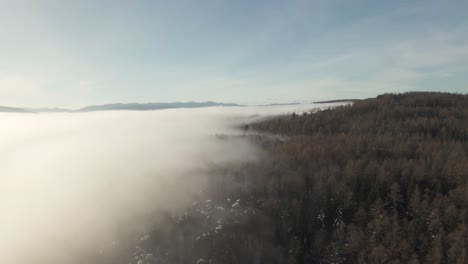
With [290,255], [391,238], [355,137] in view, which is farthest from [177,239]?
[355,137]

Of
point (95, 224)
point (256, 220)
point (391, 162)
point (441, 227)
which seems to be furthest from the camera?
point (95, 224)

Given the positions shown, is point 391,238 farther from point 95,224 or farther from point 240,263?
point 95,224

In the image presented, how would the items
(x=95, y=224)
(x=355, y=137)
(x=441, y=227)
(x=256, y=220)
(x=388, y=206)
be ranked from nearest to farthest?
(x=441, y=227), (x=388, y=206), (x=256, y=220), (x=95, y=224), (x=355, y=137)

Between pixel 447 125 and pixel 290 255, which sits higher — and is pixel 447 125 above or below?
above

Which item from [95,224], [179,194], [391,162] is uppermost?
[391,162]

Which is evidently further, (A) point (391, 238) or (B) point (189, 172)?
(B) point (189, 172)

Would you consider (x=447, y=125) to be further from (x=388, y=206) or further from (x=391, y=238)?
(x=391, y=238)
